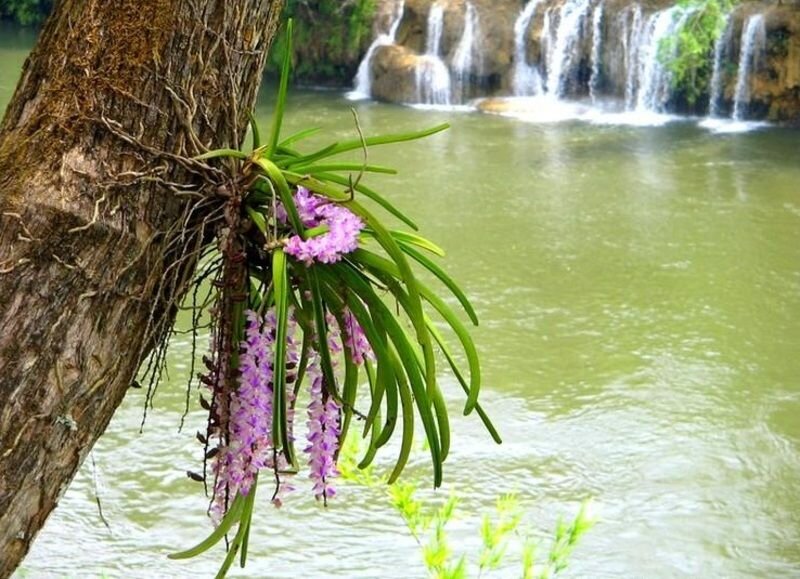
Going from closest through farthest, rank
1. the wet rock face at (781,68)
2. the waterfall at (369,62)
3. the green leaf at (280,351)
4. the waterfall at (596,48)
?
the green leaf at (280,351) < the wet rock face at (781,68) < the waterfall at (596,48) < the waterfall at (369,62)

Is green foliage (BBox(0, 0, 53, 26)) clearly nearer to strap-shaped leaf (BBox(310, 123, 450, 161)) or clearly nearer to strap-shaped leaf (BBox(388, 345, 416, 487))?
strap-shaped leaf (BBox(310, 123, 450, 161))

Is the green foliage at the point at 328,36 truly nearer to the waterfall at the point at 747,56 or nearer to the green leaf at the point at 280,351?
the waterfall at the point at 747,56

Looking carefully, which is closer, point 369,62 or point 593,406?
point 593,406

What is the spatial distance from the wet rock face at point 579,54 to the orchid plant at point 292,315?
12.0 meters

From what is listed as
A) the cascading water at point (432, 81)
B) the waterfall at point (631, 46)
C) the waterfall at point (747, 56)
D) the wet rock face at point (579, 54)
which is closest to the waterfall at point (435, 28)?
the wet rock face at point (579, 54)

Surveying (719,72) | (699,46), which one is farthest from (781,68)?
(699,46)

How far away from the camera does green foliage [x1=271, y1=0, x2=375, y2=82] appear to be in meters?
15.5

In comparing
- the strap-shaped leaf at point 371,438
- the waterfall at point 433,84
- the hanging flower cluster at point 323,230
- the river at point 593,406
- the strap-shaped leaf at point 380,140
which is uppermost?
the strap-shaped leaf at point 380,140

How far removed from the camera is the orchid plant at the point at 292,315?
130 cm

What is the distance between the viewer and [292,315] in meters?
1.44

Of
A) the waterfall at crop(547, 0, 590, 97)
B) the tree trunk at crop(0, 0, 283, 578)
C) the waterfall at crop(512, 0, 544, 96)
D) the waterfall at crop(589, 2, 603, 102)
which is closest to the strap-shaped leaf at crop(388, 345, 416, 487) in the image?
the tree trunk at crop(0, 0, 283, 578)

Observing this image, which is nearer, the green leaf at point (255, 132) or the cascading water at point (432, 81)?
the green leaf at point (255, 132)

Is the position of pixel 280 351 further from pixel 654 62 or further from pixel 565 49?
pixel 565 49

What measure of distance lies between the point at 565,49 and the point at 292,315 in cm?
1305
